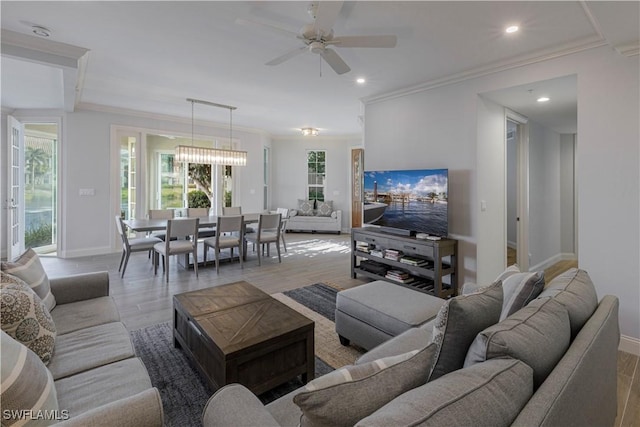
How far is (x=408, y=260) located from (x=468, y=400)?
122 inches

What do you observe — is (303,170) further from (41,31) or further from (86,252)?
(41,31)

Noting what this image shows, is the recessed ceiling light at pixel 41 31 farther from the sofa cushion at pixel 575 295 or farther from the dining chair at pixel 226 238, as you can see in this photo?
the sofa cushion at pixel 575 295

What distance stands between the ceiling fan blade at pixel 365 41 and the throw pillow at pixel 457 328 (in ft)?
6.68

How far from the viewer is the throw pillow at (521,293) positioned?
1.45 m

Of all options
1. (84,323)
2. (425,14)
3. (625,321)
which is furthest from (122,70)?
(625,321)

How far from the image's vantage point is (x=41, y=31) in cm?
285

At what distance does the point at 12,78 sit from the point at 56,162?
83.3 inches

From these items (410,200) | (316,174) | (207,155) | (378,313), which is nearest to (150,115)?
(207,155)

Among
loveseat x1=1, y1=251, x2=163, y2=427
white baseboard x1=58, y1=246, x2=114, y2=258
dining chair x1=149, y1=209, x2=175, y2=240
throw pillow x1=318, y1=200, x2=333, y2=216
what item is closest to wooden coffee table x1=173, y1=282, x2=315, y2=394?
loveseat x1=1, y1=251, x2=163, y2=427

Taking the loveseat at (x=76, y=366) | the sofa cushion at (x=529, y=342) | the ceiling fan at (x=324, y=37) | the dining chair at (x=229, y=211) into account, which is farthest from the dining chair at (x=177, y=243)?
the sofa cushion at (x=529, y=342)

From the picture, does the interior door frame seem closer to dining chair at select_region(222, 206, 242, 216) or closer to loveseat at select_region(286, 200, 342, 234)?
loveseat at select_region(286, 200, 342, 234)

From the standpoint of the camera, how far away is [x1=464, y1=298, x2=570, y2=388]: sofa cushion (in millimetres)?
953

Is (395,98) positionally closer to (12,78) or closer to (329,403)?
(329,403)

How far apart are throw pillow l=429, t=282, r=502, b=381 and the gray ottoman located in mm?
888
